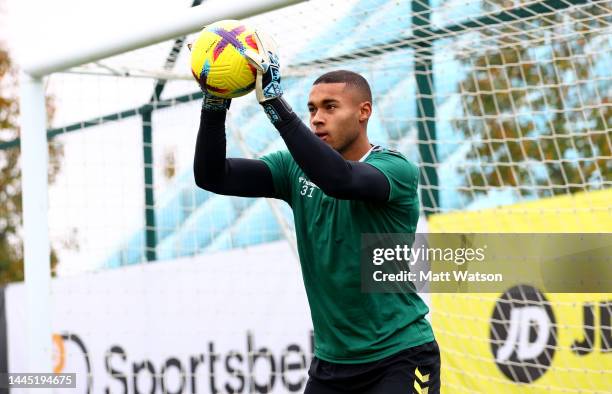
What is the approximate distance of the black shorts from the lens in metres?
3.47

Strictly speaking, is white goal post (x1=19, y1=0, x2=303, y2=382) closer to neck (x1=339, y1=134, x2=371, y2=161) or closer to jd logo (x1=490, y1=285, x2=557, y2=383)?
neck (x1=339, y1=134, x2=371, y2=161)

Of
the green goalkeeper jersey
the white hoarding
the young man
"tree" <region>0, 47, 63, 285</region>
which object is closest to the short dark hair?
the young man

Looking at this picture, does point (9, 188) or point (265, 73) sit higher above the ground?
point (9, 188)

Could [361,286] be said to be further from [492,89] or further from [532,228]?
[492,89]

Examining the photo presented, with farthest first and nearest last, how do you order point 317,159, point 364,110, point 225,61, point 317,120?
point 364,110
point 317,120
point 225,61
point 317,159

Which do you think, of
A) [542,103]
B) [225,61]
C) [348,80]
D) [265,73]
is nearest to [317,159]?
[265,73]

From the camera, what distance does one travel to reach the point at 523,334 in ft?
18.6

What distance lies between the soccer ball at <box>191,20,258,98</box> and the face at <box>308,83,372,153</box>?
345 mm

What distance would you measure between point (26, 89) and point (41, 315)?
1315 millimetres

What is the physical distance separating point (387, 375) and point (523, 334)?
242 centimetres

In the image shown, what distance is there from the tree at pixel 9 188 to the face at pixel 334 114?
10.3 metres

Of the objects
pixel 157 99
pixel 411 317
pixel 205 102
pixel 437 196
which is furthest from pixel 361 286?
pixel 157 99

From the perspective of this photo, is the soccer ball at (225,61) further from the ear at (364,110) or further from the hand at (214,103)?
the ear at (364,110)

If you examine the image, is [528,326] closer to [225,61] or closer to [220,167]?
[220,167]
